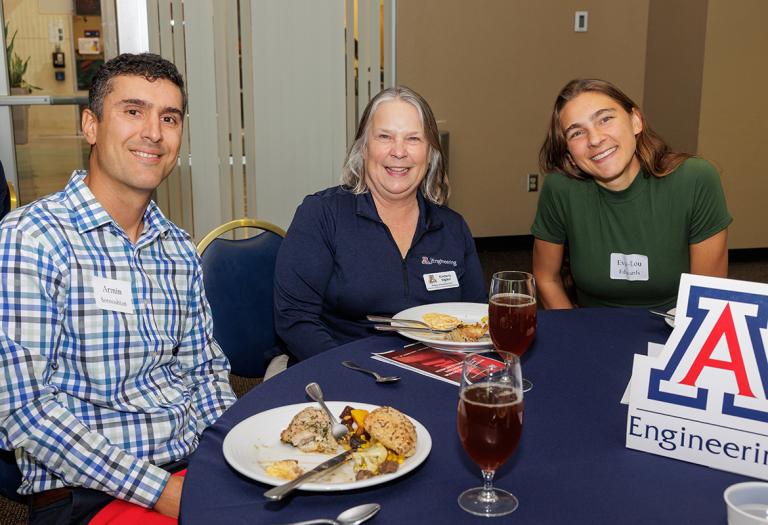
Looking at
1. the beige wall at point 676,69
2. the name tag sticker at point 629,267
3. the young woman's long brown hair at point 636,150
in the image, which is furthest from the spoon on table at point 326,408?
the beige wall at point 676,69

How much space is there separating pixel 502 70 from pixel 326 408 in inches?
223

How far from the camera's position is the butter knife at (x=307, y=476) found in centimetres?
93

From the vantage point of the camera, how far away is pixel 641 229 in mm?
2330

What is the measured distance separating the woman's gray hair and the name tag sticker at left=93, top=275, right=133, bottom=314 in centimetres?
86

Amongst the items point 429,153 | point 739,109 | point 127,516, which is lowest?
point 127,516

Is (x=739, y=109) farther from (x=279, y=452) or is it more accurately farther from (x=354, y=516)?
(x=354, y=516)

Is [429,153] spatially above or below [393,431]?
above

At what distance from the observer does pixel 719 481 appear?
3.46 ft

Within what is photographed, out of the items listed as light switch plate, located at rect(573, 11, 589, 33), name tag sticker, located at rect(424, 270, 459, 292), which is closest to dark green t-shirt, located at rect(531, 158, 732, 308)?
name tag sticker, located at rect(424, 270, 459, 292)

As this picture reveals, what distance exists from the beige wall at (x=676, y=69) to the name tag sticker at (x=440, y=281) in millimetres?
4606

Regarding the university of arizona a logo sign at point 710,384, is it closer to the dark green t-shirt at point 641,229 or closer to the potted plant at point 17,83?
the dark green t-shirt at point 641,229

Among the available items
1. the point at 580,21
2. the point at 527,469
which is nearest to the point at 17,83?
the point at 527,469

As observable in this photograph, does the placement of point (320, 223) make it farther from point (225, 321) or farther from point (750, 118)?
point (750, 118)

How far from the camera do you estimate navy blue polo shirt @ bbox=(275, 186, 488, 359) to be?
2045 millimetres
